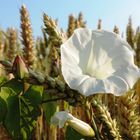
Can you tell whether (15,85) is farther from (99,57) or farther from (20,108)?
(99,57)

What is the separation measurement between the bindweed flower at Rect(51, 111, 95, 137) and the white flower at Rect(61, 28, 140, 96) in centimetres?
7

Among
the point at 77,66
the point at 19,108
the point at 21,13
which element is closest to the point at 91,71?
the point at 77,66

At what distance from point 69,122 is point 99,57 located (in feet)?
0.42

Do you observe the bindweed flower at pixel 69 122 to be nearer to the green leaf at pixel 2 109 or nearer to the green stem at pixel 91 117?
the green stem at pixel 91 117

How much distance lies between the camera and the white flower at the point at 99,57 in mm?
684

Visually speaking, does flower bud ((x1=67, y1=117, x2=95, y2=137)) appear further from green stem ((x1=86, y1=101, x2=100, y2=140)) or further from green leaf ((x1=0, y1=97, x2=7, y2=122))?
green leaf ((x1=0, y1=97, x2=7, y2=122))

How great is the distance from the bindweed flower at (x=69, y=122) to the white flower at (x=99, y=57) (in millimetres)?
68

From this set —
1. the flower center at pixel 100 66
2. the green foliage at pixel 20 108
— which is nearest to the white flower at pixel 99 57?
the flower center at pixel 100 66

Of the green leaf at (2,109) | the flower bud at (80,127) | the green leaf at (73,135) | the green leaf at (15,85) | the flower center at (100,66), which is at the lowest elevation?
the green leaf at (73,135)

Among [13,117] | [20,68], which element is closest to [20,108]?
[13,117]

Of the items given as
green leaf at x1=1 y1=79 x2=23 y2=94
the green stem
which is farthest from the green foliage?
the green stem

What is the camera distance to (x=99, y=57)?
0.74 meters

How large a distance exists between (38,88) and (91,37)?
0.46ft

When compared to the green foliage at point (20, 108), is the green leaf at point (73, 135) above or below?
below
